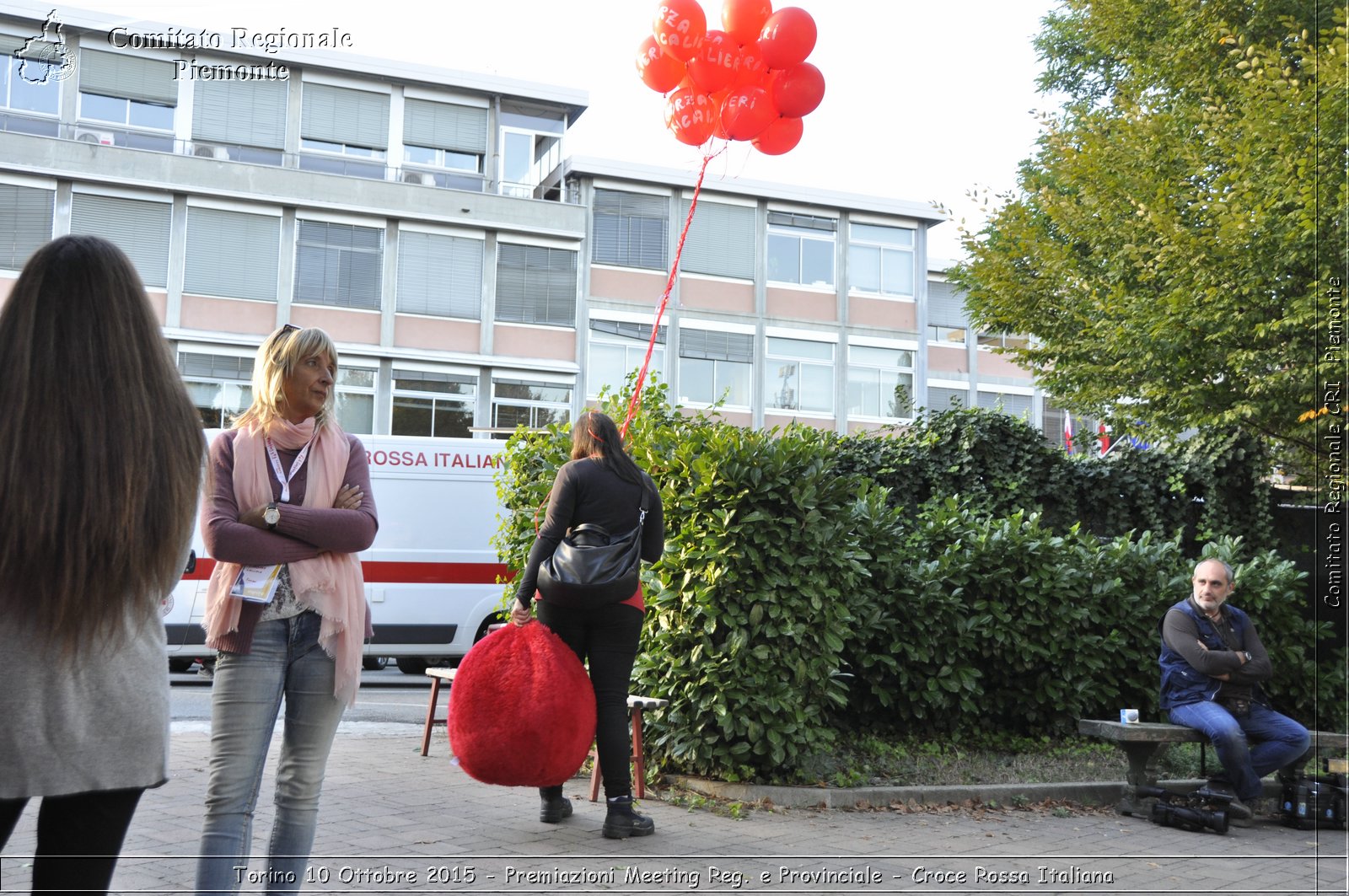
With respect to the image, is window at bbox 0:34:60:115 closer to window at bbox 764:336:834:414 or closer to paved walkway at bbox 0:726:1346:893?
window at bbox 764:336:834:414

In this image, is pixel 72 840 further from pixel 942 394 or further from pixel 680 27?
Result: pixel 942 394

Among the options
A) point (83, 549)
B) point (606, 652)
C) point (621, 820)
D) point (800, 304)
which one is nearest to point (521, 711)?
point (606, 652)

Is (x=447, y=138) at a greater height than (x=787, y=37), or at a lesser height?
greater

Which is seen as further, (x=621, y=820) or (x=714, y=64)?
(x=714, y=64)

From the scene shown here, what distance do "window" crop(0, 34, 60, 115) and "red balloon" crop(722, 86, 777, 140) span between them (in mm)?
24369

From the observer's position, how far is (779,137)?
8562 millimetres

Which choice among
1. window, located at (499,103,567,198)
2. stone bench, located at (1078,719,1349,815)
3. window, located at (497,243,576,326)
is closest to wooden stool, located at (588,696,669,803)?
stone bench, located at (1078,719,1349,815)

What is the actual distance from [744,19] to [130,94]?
24.1m

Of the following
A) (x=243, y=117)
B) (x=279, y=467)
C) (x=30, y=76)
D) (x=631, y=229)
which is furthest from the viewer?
(x=631, y=229)

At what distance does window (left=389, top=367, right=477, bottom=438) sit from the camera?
29609 millimetres

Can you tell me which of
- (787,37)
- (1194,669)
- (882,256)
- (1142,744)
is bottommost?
(1142,744)

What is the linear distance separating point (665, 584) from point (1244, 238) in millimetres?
5866

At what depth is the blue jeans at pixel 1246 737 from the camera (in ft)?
23.2

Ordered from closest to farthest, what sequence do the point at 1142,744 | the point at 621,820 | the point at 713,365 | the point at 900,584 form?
the point at 621,820
the point at 1142,744
the point at 900,584
the point at 713,365
